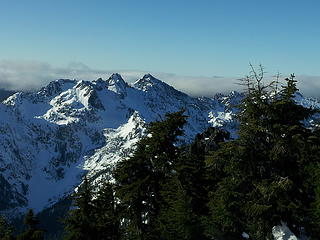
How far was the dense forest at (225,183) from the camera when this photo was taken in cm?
2970

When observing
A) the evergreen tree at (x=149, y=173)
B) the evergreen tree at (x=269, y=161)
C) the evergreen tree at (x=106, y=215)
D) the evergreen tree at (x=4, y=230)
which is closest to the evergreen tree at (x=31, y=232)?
the evergreen tree at (x=4, y=230)

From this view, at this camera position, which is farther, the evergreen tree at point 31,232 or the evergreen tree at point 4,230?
the evergreen tree at point 31,232

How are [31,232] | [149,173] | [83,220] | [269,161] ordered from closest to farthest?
[269,161]
[83,220]
[149,173]
[31,232]

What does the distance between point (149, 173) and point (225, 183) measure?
9694 mm

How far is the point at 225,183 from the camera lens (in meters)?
31.9

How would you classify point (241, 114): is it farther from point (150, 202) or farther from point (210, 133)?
point (210, 133)

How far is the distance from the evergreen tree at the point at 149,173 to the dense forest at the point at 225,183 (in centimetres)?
8

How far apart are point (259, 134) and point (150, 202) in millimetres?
14282

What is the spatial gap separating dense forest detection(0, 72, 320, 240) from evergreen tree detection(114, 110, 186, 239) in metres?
0.08

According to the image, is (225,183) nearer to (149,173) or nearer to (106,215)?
(149,173)

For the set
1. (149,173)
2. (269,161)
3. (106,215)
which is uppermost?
(269,161)

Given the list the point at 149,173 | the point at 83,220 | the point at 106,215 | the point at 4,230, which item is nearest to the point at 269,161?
the point at 149,173

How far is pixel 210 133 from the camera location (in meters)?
47.8

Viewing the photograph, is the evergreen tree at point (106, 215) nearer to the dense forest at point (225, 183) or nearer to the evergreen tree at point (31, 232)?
the dense forest at point (225, 183)
